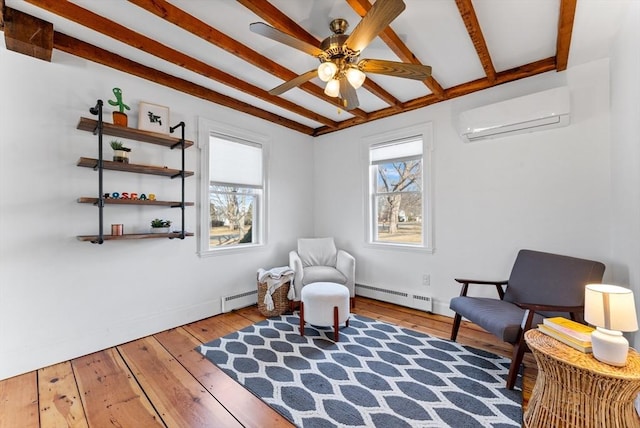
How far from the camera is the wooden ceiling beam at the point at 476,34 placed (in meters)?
1.83

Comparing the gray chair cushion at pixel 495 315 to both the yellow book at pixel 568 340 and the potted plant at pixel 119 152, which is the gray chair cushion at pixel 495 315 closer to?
the yellow book at pixel 568 340

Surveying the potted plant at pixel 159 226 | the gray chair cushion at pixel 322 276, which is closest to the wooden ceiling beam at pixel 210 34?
the potted plant at pixel 159 226

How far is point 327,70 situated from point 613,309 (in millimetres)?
2095

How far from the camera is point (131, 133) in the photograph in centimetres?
249

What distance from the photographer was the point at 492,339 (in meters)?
2.64

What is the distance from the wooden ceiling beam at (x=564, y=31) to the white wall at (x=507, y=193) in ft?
0.71

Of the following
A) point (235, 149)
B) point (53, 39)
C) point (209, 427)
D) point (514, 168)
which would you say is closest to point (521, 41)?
point (514, 168)

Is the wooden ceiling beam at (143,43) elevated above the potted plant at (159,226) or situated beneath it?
elevated above

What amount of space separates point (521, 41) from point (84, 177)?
389cm

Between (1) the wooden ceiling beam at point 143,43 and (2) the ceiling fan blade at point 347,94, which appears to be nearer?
(1) the wooden ceiling beam at point 143,43

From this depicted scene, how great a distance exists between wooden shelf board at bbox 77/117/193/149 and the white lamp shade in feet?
10.9

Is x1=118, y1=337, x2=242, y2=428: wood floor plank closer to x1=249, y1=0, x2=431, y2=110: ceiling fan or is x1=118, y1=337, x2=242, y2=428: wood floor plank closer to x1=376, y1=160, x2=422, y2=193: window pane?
x1=249, y1=0, x2=431, y2=110: ceiling fan

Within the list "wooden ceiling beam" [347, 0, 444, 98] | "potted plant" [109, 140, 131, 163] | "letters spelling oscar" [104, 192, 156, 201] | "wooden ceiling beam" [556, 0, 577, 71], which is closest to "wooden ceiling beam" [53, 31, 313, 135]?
"potted plant" [109, 140, 131, 163]

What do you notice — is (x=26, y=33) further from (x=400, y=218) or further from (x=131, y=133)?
(x=400, y=218)
